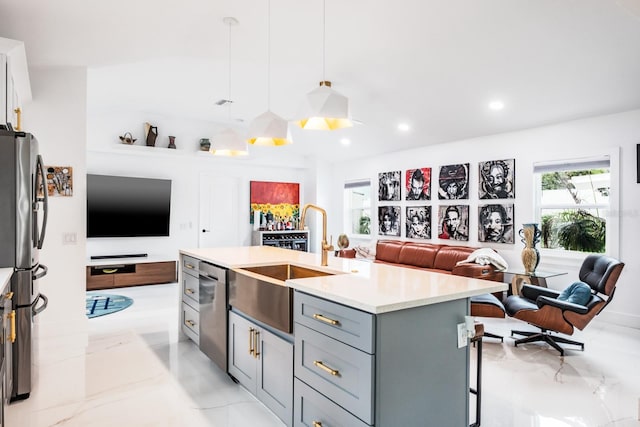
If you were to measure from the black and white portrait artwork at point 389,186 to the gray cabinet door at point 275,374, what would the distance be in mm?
5118

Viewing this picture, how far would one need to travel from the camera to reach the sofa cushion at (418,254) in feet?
20.1

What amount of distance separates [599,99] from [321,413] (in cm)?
441

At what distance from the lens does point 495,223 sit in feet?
18.4

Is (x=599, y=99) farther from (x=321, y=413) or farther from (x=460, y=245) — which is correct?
(x=321, y=413)

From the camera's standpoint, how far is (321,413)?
190cm

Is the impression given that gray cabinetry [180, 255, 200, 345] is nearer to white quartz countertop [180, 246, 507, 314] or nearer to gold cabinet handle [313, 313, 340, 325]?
white quartz countertop [180, 246, 507, 314]

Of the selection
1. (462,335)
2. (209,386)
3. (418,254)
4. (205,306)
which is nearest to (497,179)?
(418,254)

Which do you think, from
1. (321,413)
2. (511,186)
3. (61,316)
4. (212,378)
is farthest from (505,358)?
(61,316)

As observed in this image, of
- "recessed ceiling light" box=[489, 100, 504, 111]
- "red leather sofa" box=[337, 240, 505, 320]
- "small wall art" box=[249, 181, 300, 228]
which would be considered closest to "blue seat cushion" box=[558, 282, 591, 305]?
"red leather sofa" box=[337, 240, 505, 320]

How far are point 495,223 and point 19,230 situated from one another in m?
5.38

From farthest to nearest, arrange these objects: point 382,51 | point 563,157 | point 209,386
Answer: point 563,157, point 382,51, point 209,386

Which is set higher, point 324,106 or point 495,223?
point 324,106

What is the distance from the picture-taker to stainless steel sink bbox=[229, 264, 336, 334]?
221 centimetres

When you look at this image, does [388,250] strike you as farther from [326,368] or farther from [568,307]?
[326,368]
